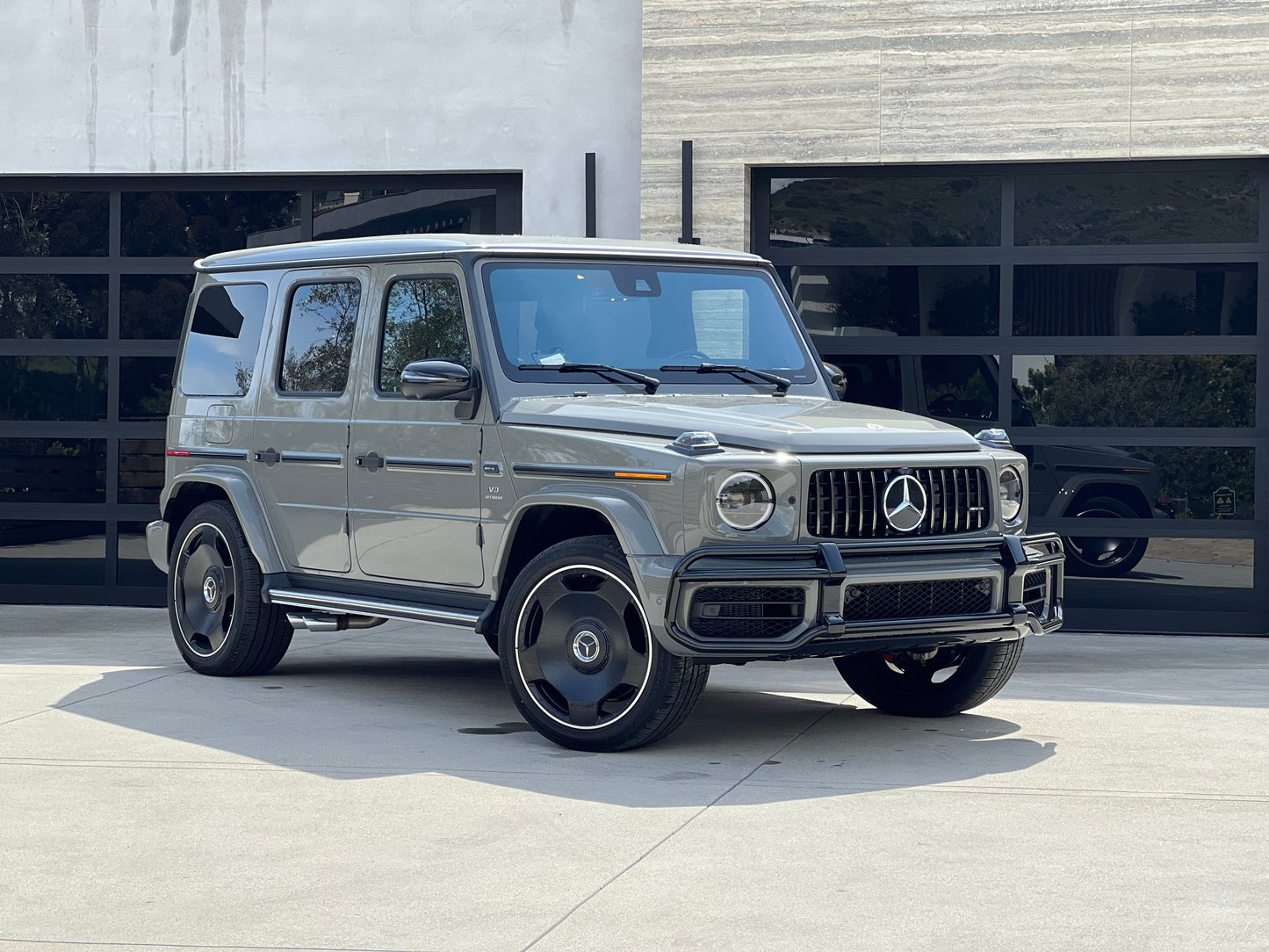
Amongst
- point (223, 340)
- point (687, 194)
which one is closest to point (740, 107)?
point (687, 194)

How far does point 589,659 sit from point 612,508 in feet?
1.95

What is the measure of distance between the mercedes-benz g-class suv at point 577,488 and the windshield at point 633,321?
0.04ft


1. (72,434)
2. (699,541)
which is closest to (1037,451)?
(699,541)

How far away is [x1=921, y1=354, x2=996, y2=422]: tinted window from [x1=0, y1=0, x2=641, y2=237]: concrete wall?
220 centimetres

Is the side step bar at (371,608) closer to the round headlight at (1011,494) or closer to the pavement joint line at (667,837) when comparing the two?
the pavement joint line at (667,837)

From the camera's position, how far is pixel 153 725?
289 inches

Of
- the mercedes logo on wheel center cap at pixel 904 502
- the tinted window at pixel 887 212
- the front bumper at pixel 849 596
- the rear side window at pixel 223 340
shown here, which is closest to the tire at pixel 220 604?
the rear side window at pixel 223 340

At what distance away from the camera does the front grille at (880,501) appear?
6.52 meters

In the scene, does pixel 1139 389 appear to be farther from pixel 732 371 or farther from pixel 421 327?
pixel 421 327

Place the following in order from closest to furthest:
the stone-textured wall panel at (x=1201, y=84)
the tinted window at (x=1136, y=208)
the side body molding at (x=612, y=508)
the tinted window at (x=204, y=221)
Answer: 1. the side body molding at (x=612, y=508)
2. the stone-textured wall panel at (x=1201, y=84)
3. the tinted window at (x=1136, y=208)
4. the tinted window at (x=204, y=221)

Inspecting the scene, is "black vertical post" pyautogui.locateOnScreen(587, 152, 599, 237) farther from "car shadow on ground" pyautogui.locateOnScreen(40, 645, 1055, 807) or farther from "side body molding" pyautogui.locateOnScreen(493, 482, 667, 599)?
"side body molding" pyautogui.locateOnScreen(493, 482, 667, 599)

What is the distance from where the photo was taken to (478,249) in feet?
24.8

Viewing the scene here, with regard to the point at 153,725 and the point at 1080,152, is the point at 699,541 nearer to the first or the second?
the point at 153,725

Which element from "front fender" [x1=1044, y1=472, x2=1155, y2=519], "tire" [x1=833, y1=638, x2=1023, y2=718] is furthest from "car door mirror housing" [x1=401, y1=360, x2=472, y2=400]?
"front fender" [x1=1044, y1=472, x2=1155, y2=519]
